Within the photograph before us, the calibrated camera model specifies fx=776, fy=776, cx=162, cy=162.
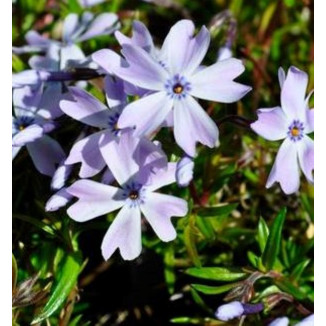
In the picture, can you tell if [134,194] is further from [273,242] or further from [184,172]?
[273,242]

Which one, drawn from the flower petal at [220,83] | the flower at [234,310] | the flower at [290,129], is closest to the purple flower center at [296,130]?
the flower at [290,129]

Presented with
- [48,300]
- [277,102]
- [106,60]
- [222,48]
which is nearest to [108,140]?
[106,60]

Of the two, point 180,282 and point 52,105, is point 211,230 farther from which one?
point 52,105

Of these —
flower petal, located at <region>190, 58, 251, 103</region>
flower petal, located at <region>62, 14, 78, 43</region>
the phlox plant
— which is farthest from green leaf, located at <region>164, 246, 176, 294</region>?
flower petal, located at <region>62, 14, 78, 43</region>

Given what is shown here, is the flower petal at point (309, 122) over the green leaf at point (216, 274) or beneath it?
over

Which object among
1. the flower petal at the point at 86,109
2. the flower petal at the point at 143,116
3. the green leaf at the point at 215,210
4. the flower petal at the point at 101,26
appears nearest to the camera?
the flower petal at the point at 143,116

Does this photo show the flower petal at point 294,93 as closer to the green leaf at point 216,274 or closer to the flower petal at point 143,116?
the flower petal at point 143,116

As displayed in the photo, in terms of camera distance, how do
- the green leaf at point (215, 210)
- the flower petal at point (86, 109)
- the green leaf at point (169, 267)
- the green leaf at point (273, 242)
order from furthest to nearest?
the green leaf at point (169, 267) → the green leaf at point (215, 210) → the green leaf at point (273, 242) → the flower petal at point (86, 109)
